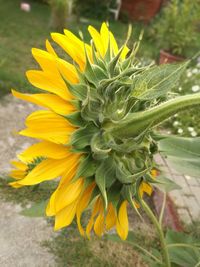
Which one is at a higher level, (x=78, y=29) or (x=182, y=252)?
(x=78, y=29)

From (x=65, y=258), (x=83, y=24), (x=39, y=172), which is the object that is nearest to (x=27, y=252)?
(x=65, y=258)

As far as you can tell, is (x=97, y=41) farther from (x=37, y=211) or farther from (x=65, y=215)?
(x=37, y=211)

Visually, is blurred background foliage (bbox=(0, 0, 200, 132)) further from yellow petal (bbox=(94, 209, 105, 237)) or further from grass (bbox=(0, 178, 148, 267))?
yellow petal (bbox=(94, 209, 105, 237))

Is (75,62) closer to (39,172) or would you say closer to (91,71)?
(91,71)

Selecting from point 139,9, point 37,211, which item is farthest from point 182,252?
point 139,9

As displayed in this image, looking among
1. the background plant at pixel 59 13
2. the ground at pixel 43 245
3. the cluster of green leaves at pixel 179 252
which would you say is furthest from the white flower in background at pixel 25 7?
the cluster of green leaves at pixel 179 252

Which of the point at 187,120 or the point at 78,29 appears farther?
the point at 78,29

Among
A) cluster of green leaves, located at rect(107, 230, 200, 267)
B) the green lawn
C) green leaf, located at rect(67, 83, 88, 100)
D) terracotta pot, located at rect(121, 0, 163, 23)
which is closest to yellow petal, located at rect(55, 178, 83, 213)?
green leaf, located at rect(67, 83, 88, 100)
